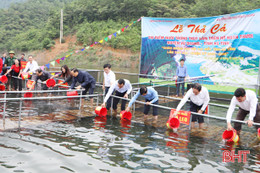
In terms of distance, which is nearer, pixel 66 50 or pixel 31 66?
pixel 31 66

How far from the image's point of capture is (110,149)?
5.95 metres

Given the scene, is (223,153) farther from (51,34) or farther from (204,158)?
(51,34)

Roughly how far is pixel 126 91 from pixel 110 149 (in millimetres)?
3325

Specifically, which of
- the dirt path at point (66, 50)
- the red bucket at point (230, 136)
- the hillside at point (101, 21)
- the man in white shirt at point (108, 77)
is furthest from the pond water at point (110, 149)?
the dirt path at point (66, 50)

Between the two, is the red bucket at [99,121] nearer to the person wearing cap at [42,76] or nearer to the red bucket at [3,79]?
the person wearing cap at [42,76]

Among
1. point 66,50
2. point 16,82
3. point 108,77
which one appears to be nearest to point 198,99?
point 108,77

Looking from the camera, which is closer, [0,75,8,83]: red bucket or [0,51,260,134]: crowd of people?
[0,51,260,134]: crowd of people

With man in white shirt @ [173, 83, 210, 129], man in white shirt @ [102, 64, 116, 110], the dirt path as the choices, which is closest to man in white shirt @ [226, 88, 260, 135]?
man in white shirt @ [173, 83, 210, 129]

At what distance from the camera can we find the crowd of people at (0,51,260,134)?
6418mm

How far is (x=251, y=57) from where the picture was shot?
39.1 feet

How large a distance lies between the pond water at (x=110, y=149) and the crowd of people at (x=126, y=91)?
26.6 inches

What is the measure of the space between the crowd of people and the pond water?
675 mm

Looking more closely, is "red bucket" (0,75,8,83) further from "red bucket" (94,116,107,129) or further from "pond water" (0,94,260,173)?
"red bucket" (94,116,107,129)

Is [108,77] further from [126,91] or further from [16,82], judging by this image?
[16,82]
